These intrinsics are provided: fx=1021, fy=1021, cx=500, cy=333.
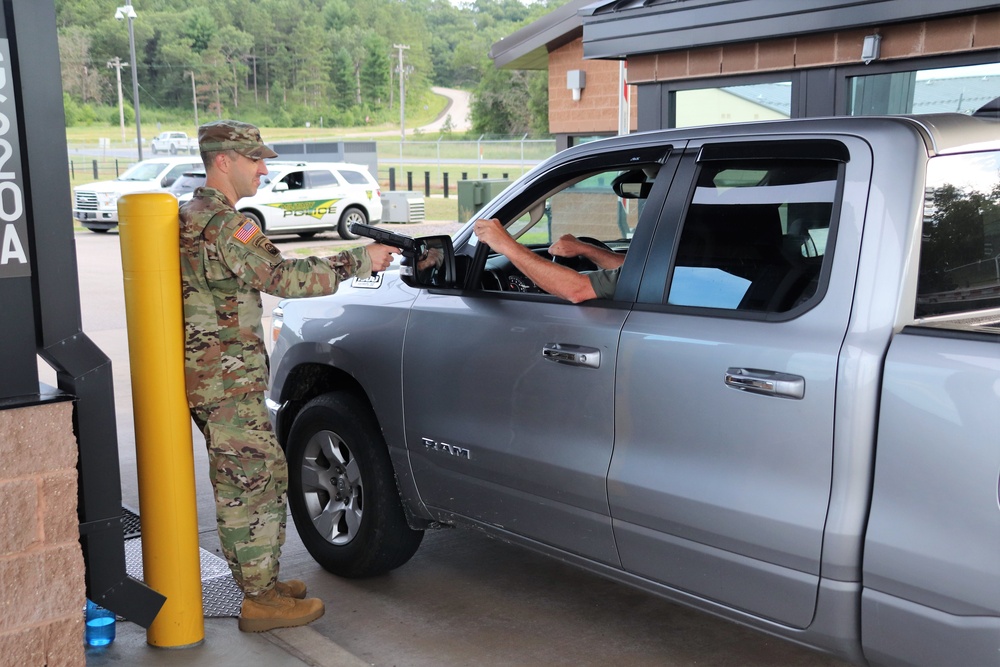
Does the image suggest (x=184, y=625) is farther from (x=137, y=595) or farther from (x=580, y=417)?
(x=580, y=417)

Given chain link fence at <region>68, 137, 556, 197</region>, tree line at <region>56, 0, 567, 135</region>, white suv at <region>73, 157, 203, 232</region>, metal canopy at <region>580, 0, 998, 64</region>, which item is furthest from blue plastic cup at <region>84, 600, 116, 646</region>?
tree line at <region>56, 0, 567, 135</region>

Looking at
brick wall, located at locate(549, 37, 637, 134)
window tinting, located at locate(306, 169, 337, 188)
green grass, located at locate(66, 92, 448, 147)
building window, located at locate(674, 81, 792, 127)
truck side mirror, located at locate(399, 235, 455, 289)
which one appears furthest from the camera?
green grass, located at locate(66, 92, 448, 147)

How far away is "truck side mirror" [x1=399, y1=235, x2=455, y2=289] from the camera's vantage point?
155 inches

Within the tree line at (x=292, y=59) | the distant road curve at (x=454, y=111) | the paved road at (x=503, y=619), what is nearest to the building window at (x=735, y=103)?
the paved road at (x=503, y=619)

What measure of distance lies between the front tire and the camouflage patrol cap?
A: 118cm

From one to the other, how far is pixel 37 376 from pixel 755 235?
90.8 inches

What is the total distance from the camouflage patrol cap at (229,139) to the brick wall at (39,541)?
1115mm

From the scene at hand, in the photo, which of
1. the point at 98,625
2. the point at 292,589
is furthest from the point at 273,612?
the point at 98,625

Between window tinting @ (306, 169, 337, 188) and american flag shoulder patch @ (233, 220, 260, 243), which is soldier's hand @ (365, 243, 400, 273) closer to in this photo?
american flag shoulder patch @ (233, 220, 260, 243)

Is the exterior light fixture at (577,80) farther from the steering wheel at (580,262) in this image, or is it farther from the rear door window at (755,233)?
the rear door window at (755,233)

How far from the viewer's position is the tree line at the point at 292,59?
101 meters

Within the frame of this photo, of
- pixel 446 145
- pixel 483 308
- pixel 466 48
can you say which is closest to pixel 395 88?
pixel 466 48

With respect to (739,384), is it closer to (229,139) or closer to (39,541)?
(229,139)

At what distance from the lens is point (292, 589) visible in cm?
418
